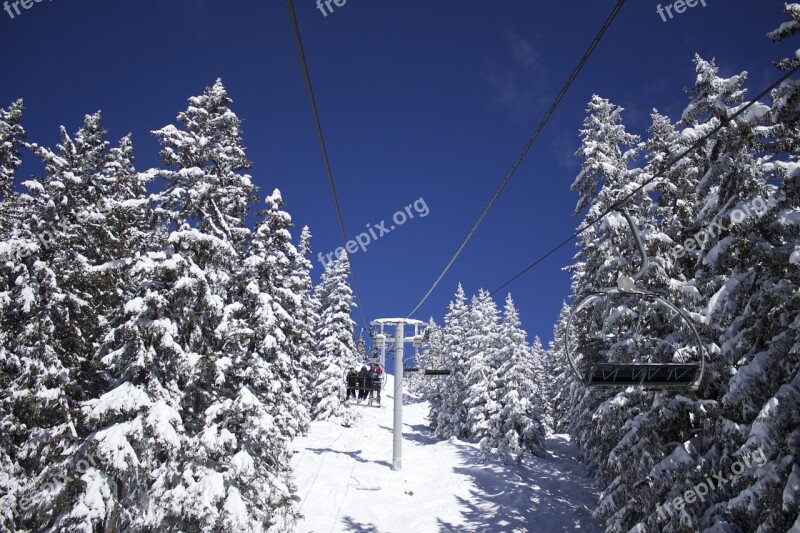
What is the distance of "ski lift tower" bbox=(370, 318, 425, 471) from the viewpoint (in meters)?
24.9

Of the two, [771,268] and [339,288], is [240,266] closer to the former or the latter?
[771,268]

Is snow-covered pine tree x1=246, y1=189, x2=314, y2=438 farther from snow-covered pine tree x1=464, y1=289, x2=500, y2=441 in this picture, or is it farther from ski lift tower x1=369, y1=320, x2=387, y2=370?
snow-covered pine tree x1=464, y1=289, x2=500, y2=441

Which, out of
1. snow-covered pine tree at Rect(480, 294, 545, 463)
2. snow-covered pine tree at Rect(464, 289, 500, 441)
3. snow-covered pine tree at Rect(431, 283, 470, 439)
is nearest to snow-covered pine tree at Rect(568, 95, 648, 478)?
snow-covered pine tree at Rect(480, 294, 545, 463)

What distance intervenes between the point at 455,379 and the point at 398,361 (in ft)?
51.5

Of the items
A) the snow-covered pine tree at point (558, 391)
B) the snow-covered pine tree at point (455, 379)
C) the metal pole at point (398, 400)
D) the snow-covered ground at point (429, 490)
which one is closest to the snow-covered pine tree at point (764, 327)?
the snow-covered ground at point (429, 490)

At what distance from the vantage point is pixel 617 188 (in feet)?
51.2

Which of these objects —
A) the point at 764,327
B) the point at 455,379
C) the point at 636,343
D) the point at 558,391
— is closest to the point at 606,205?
the point at 636,343

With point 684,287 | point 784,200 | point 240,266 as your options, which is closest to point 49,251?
point 240,266

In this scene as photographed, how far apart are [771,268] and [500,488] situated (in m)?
18.7

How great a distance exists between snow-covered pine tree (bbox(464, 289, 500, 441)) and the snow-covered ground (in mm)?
2061

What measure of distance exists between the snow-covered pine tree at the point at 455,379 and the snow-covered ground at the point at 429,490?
4.69 meters

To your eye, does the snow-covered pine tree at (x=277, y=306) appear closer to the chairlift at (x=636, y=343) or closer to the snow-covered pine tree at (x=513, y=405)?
the chairlift at (x=636, y=343)

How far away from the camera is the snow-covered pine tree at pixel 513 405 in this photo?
28.5 m

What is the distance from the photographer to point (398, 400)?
25.3 metres
